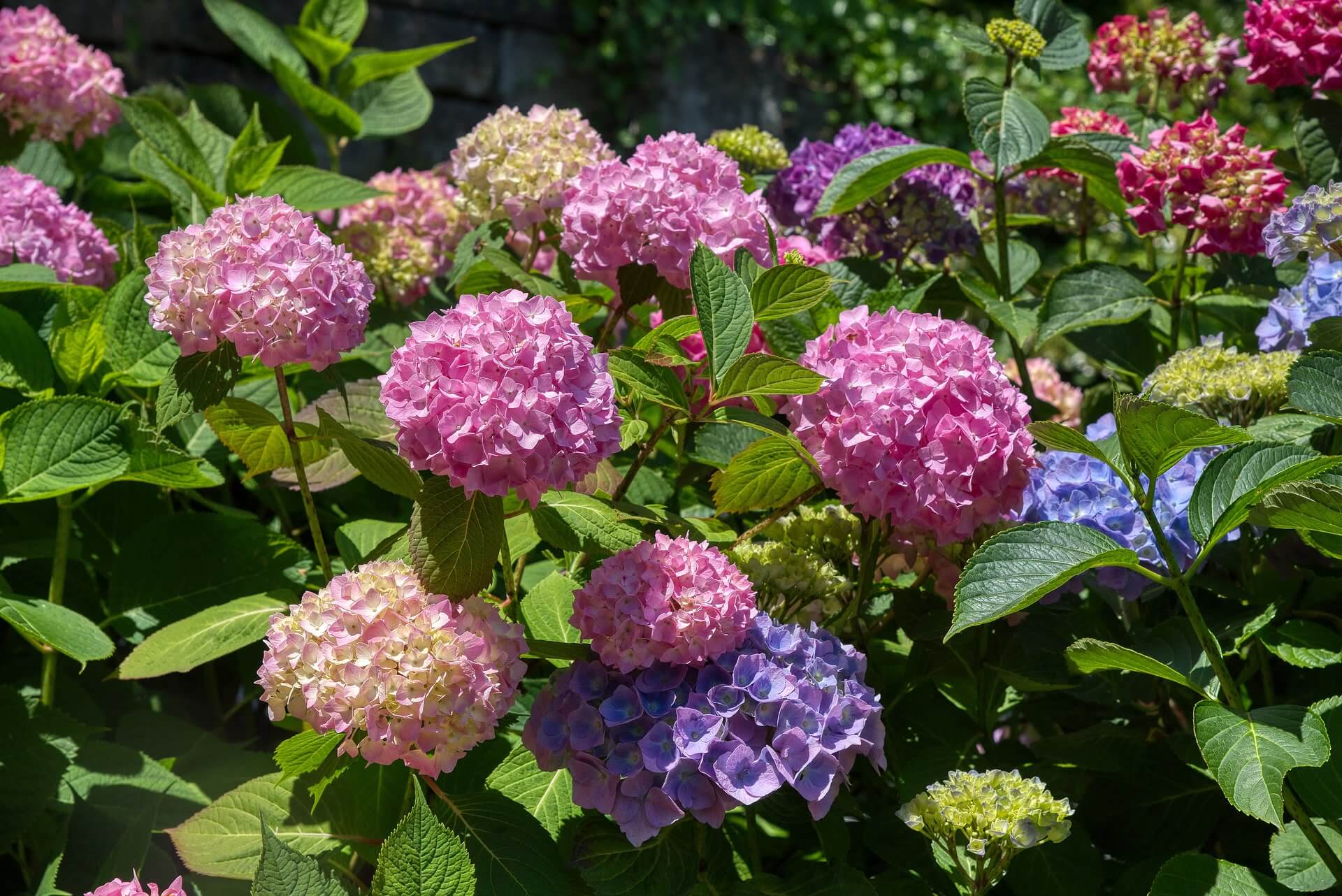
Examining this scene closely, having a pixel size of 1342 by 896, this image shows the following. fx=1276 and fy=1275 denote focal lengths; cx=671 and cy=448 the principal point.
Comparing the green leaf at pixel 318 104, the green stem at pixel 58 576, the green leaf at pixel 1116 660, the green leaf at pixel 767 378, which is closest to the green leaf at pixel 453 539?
the green leaf at pixel 767 378

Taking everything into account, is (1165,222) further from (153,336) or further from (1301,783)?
(153,336)

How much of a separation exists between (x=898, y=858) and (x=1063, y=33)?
1138 mm

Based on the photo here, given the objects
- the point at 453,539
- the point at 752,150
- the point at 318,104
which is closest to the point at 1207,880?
the point at 453,539

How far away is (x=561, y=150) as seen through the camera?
1557 mm

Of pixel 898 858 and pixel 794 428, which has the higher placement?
pixel 794 428

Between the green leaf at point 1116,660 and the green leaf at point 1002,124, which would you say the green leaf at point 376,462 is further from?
the green leaf at point 1002,124

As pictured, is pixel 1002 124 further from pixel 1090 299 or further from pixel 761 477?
pixel 761 477

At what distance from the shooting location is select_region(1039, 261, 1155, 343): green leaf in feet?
5.17

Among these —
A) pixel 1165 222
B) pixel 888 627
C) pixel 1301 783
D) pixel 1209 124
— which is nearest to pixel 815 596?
pixel 888 627

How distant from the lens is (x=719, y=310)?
1.22 metres

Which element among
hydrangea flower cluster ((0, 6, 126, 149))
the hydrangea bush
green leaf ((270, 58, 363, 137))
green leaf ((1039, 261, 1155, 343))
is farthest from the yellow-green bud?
hydrangea flower cluster ((0, 6, 126, 149))

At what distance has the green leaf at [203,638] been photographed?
4.03ft

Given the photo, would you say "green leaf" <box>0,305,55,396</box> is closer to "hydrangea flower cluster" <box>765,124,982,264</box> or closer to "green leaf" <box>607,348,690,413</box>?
"green leaf" <box>607,348,690,413</box>

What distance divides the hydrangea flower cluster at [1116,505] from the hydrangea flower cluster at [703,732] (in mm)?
Answer: 328
